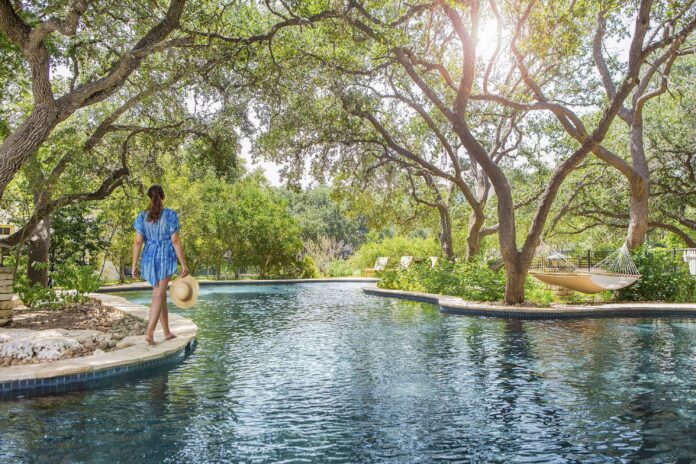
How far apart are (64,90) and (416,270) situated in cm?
1154

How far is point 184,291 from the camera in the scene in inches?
273

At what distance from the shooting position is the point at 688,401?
475cm

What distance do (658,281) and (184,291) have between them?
11658mm

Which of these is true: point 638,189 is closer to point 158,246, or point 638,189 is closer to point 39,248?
point 158,246

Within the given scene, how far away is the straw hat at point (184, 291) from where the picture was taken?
22.6 feet

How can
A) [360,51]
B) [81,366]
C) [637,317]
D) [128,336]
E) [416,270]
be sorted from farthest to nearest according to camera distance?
[416,270], [360,51], [637,317], [128,336], [81,366]

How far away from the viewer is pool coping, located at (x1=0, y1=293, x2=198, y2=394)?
5.10m

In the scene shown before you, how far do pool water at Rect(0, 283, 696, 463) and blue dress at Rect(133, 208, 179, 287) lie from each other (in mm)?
1140

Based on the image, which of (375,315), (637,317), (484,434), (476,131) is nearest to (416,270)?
(476,131)

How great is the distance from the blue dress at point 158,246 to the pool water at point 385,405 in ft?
3.74

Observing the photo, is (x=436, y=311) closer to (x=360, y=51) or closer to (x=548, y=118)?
(x=360, y=51)

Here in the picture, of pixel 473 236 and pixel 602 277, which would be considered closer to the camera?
pixel 602 277

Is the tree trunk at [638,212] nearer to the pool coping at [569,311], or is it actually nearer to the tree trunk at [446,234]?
the pool coping at [569,311]

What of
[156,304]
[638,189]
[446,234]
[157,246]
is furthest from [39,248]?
[638,189]
